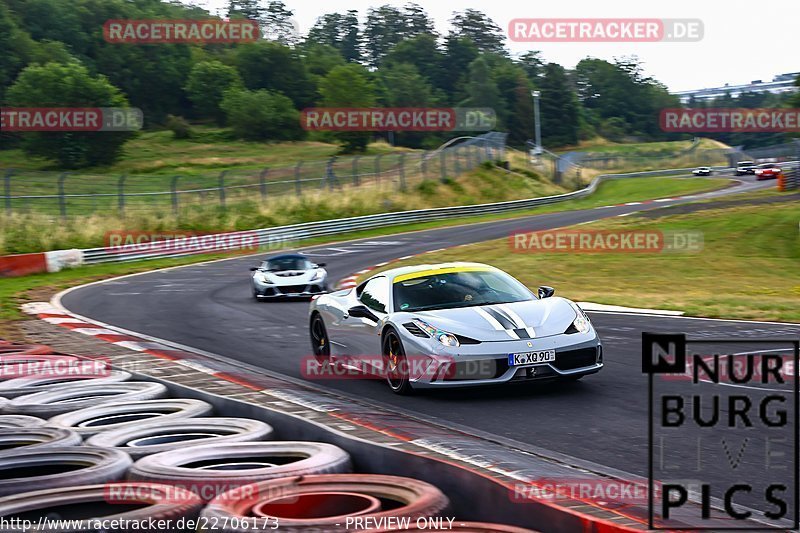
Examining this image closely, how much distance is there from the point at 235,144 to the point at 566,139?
5694 cm

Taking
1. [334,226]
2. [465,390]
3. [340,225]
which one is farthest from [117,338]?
[340,225]

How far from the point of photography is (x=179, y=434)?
645cm

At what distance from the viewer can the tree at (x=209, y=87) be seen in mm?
104438

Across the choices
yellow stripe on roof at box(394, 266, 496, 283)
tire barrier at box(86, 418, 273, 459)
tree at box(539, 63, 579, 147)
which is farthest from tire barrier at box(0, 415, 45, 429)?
tree at box(539, 63, 579, 147)

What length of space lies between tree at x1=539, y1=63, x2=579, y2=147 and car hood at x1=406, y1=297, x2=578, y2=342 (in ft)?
416

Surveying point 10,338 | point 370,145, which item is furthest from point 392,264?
point 370,145

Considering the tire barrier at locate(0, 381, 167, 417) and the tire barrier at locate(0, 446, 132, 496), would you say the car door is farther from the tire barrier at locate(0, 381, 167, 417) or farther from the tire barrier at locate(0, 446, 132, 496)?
the tire barrier at locate(0, 446, 132, 496)

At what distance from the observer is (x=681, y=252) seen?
28094 millimetres

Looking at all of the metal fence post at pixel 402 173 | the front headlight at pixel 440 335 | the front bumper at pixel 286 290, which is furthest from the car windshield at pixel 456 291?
the metal fence post at pixel 402 173

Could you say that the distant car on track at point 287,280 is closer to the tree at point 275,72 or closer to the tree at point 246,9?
the tree at point 275,72

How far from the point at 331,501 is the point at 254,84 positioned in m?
114

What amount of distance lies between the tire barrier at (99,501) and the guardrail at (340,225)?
1086 inches

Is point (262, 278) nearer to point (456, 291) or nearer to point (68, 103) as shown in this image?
point (456, 291)

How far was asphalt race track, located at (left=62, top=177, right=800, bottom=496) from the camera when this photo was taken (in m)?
6.96
